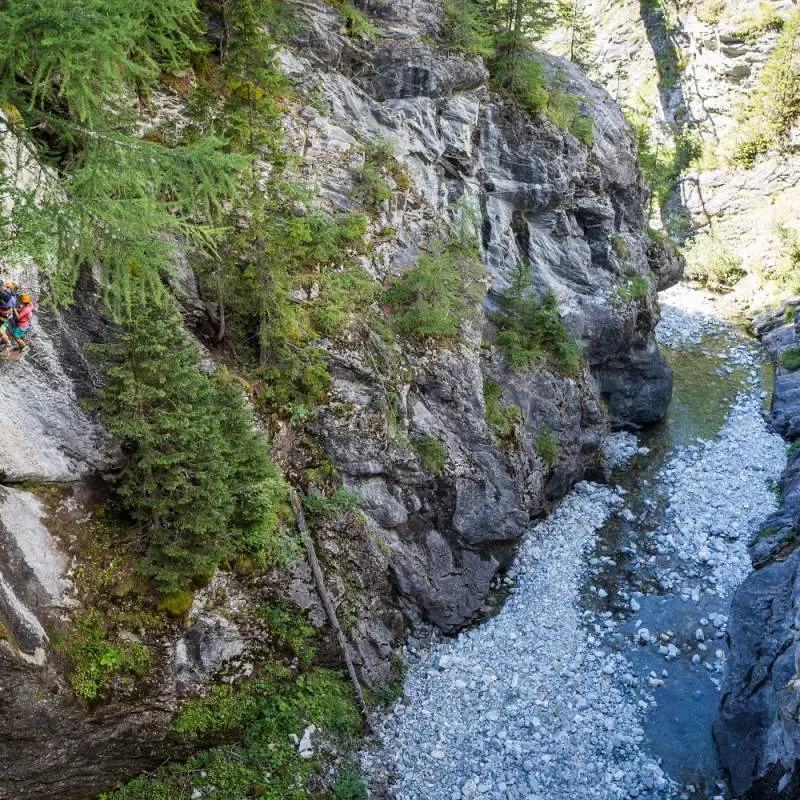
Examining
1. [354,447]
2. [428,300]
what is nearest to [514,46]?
[428,300]

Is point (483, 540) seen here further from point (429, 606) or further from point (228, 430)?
point (228, 430)

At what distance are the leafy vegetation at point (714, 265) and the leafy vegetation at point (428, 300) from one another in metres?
34.0

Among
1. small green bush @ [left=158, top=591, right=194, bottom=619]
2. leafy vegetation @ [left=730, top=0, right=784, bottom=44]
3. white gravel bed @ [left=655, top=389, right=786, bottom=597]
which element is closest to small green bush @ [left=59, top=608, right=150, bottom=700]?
small green bush @ [left=158, top=591, right=194, bottom=619]

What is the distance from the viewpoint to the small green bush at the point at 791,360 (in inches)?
1101

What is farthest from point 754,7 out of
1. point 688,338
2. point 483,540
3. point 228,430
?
point 228,430

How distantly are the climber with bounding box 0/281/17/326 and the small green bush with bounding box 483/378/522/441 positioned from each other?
487 inches

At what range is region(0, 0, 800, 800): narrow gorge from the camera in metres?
8.09

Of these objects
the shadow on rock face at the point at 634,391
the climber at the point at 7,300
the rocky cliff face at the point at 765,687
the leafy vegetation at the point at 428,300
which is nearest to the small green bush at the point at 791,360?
the shadow on rock face at the point at 634,391

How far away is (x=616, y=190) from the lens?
2695 centimetres

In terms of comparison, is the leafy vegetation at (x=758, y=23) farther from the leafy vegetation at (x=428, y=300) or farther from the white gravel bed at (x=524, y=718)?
the white gravel bed at (x=524, y=718)

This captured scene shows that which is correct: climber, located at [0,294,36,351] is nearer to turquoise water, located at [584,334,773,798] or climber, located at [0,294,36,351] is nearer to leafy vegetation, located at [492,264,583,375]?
leafy vegetation, located at [492,264,583,375]

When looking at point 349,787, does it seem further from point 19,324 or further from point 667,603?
point 667,603

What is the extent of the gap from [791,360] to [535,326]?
690 inches

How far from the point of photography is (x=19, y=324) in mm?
8250
